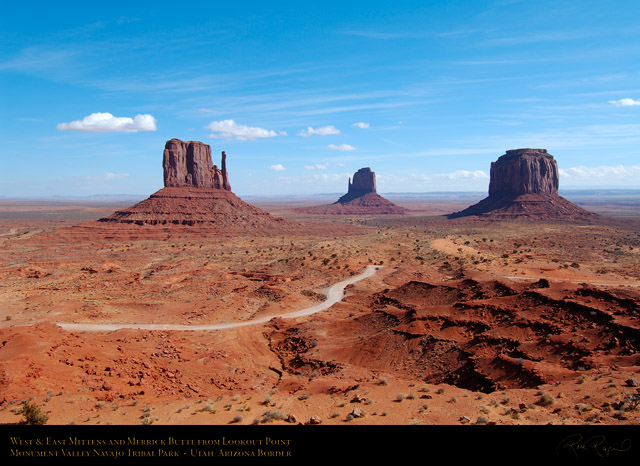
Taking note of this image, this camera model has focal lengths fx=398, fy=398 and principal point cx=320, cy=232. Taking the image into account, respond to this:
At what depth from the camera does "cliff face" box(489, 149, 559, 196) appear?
427 ft

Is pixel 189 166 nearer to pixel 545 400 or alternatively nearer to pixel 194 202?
pixel 194 202

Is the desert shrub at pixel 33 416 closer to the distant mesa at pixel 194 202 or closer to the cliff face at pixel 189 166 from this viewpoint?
the distant mesa at pixel 194 202

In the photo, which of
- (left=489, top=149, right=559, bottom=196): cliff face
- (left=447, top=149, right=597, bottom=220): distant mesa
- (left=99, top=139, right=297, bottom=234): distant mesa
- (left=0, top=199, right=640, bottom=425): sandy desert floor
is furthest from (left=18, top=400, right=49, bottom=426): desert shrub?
(left=489, top=149, right=559, bottom=196): cliff face

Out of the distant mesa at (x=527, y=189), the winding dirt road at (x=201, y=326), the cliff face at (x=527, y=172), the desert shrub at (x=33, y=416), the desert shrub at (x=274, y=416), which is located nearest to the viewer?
the desert shrub at (x=33, y=416)

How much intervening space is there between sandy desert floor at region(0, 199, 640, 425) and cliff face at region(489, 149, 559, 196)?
9127 centimetres

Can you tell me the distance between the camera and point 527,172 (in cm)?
12975

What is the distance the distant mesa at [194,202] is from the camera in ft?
317

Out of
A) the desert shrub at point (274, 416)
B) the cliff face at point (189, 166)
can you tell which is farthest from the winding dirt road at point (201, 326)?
the cliff face at point (189, 166)

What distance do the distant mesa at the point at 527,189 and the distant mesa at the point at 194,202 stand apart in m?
68.3

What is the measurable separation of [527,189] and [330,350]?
129m

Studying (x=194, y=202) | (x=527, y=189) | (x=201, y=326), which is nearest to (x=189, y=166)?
(x=194, y=202)

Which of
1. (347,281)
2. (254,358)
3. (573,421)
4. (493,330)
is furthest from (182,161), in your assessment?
(573,421)
